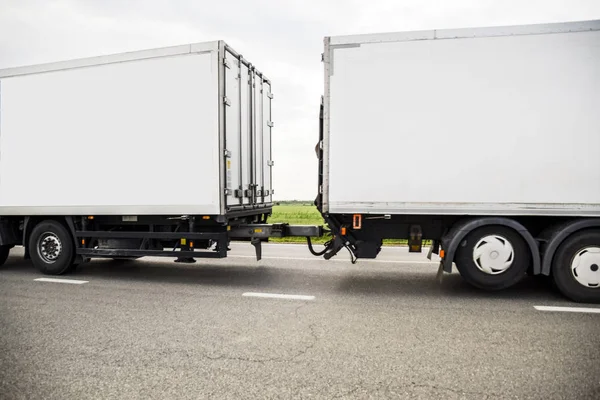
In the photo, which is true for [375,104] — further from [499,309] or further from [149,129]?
[149,129]

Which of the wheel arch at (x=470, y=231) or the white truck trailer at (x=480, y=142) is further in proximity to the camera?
the wheel arch at (x=470, y=231)

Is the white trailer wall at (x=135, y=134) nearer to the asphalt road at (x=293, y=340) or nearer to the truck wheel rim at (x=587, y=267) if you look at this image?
the asphalt road at (x=293, y=340)

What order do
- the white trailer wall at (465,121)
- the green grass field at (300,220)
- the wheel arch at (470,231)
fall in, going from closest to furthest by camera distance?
1. the white trailer wall at (465,121)
2. the wheel arch at (470,231)
3. the green grass field at (300,220)

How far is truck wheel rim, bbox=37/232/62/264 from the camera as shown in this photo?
7211 millimetres

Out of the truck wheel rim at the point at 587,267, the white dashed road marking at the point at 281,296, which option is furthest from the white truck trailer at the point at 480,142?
the white dashed road marking at the point at 281,296

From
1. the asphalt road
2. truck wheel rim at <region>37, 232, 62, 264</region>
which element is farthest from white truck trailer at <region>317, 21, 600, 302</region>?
truck wheel rim at <region>37, 232, 62, 264</region>

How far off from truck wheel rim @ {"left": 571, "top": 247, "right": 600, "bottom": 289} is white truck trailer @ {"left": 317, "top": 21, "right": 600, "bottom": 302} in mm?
13

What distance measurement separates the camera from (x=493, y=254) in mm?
5469

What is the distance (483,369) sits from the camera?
3293 millimetres

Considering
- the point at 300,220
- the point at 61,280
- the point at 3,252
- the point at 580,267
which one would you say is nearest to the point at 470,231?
the point at 580,267

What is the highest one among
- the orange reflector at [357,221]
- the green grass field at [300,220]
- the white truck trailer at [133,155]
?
the white truck trailer at [133,155]

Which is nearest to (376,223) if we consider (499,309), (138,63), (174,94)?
(499,309)

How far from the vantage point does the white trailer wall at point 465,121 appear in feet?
17.1

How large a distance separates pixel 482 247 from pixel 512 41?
267 centimetres
